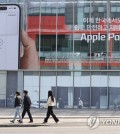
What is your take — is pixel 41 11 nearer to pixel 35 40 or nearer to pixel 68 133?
pixel 35 40

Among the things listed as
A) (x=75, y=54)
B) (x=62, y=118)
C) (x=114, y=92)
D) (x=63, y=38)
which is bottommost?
(x=62, y=118)

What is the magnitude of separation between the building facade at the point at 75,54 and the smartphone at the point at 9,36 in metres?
0.68

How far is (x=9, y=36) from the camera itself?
38781mm

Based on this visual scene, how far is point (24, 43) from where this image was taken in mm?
38875

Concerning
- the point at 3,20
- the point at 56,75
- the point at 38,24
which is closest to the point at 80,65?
the point at 56,75

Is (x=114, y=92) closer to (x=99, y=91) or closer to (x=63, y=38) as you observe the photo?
(x=99, y=91)

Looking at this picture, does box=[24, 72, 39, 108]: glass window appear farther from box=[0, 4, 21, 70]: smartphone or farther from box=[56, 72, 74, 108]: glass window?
box=[56, 72, 74, 108]: glass window

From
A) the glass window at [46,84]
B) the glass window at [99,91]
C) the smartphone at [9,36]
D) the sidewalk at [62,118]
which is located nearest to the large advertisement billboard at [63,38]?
the smartphone at [9,36]

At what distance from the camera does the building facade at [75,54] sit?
126 ft

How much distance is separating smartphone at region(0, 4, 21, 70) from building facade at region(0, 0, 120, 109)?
0.68 meters

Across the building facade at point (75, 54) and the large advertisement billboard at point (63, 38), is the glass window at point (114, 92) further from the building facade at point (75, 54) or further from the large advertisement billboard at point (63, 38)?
the large advertisement billboard at point (63, 38)

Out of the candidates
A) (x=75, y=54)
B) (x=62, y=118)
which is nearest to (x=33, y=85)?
(x=75, y=54)

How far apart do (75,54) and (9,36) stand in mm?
5715

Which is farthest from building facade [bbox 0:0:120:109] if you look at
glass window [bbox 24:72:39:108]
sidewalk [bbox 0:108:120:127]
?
sidewalk [bbox 0:108:120:127]
